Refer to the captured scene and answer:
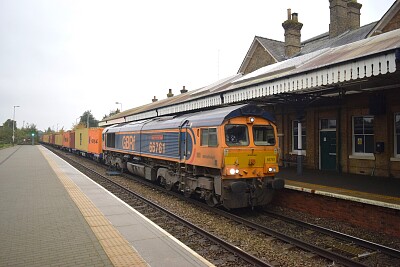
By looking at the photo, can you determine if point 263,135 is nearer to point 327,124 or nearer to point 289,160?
point 327,124

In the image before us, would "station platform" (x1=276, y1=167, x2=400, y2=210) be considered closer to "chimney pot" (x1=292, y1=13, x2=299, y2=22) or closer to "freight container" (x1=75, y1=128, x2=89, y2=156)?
"chimney pot" (x1=292, y1=13, x2=299, y2=22)

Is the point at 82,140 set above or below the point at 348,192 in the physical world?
above

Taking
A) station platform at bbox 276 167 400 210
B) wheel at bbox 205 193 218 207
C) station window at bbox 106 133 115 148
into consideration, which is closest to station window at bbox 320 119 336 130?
station platform at bbox 276 167 400 210

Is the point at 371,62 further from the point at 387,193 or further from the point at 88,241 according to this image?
the point at 88,241

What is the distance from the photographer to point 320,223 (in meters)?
8.39

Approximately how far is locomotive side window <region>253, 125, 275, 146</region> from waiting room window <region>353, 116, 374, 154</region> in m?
4.97

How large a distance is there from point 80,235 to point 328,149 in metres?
10.9

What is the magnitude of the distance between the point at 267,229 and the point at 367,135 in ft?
23.3

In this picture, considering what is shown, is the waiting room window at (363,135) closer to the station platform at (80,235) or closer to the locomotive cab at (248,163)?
the locomotive cab at (248,163)

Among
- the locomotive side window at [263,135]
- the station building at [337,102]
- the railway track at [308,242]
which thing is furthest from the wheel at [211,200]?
the station building at [337,102]

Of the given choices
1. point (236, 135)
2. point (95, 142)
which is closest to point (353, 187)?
point (236, 135)

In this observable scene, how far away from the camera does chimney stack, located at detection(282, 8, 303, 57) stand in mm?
21844

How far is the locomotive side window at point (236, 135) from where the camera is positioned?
28.8 ft

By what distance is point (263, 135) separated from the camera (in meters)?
9.42
